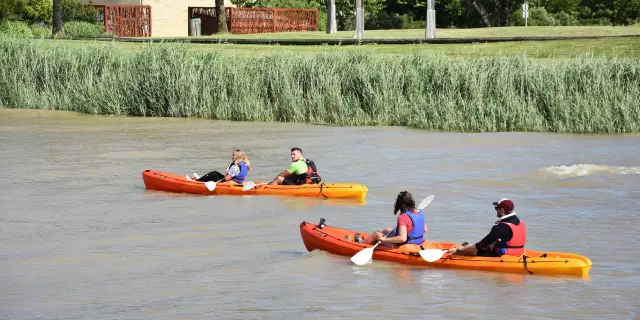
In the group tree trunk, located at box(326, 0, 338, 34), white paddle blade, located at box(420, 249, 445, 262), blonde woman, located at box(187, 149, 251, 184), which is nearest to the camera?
white paddle blade, located at box(420, 249, 445, 262)

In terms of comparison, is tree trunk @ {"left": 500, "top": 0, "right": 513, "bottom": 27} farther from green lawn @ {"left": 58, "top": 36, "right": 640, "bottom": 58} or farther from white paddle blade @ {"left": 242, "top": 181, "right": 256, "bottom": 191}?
white paddle blade @ {"left": 242, "top": 181, "right": 256, "bottom": 191}

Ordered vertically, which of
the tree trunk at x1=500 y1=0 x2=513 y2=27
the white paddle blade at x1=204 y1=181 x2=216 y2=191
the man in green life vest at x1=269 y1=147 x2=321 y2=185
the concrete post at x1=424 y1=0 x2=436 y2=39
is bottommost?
the white paddle blade at x1=204 y1=181 x2=216 y2=191

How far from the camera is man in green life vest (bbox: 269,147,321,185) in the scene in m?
16.8

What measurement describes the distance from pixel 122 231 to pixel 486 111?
1265cm

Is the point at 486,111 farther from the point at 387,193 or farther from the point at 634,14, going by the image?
the point at 634,14

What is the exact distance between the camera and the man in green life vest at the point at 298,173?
1684cm

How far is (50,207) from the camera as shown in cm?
1606

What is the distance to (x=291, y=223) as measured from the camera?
49.3 feet


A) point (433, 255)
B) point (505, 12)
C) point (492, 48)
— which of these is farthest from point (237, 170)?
point (505, 12)

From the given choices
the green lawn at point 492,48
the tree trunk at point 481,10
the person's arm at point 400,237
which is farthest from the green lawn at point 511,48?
the tree trunk at point 481,10

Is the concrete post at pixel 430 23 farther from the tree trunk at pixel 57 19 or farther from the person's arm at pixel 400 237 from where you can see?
the person's arm at pixel 400 237

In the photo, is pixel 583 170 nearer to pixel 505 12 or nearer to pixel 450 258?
pixel 450 258

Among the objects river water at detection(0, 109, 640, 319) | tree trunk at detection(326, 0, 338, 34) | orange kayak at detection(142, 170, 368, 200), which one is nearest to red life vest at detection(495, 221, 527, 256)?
river water at detection(0, 109, 640, 319)

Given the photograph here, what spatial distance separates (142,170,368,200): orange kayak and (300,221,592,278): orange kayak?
3119 mm
